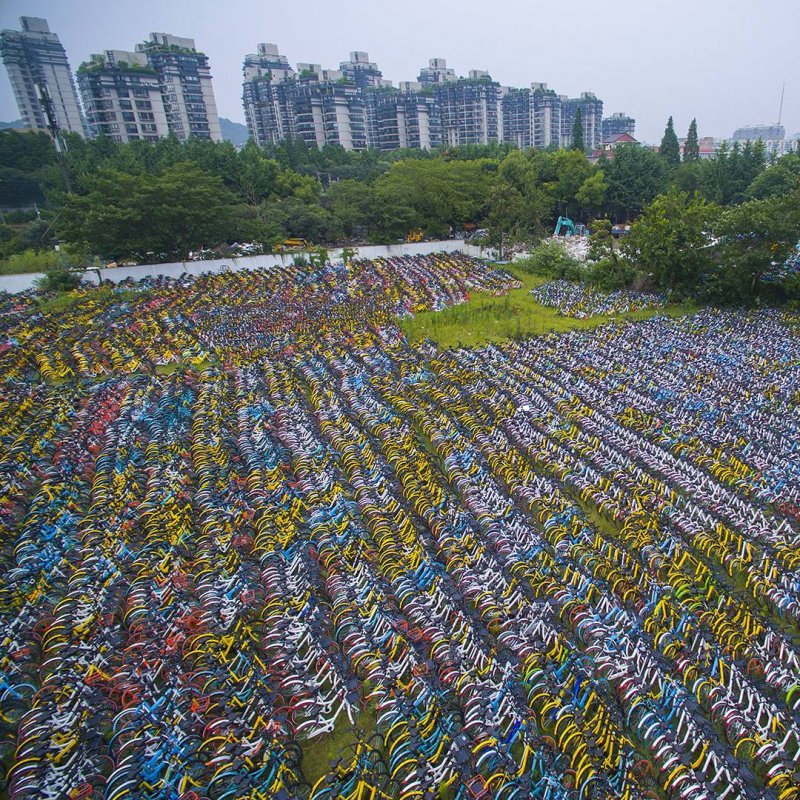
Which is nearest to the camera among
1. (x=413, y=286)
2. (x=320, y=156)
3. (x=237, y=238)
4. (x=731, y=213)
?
(x=731, y=213)

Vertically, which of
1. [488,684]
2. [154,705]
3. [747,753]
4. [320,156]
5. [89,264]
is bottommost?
[747,753]

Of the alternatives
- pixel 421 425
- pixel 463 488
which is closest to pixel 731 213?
pixel 421 425

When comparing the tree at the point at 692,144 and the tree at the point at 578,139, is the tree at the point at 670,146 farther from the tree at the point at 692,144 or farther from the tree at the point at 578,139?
the tree at the point at 578,139

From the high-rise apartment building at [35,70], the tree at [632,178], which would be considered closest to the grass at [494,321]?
the tree at [632,178]

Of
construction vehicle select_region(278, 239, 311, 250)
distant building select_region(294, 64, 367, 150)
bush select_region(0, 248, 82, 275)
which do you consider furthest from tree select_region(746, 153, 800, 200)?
distant building select_region(294, 64, 367, 150)

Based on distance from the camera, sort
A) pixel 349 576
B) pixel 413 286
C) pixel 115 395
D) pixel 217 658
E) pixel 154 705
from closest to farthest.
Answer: pixel 154 705
pixel 217 658
pixel 349 576
pixel 115 395
pixel 413 286

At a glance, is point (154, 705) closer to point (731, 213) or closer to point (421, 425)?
point (421, 425)

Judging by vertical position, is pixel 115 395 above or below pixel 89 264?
below
